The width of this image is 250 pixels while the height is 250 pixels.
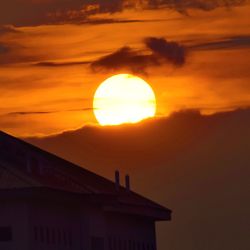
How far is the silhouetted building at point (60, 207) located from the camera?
107 meters

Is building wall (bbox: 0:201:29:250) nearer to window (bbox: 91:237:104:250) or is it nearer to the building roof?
the building roof

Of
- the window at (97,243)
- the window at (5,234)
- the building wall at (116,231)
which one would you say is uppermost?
the building wall at (116,231)

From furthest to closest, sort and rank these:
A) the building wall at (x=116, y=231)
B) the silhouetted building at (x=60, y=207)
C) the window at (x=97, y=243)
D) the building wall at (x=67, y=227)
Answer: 1. the window at (x=97, y=243)
2. the building wall at (x=116, y=231)
3. the building wall at (x=67, y=227)
4. the silhouetted building at (x=60, y=207)

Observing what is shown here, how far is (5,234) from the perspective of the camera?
108062 mm

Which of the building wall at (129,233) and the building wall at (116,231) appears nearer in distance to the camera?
the building wall at (116,231)

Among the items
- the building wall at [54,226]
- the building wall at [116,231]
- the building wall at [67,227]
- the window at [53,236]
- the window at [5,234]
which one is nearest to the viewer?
the window at [5,234]

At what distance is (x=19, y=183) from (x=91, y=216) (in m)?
12.0

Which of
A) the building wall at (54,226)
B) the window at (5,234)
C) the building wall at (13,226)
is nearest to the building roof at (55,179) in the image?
the building wall at (54,226)

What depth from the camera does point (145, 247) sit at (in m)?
132

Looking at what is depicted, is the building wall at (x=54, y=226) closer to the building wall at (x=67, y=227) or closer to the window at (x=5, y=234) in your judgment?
the building wall at (x=67, y=227)

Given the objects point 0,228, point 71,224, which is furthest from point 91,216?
point 0,228

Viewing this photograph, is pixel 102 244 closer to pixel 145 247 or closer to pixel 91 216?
pixel 91 216

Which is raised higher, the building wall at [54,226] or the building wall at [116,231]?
the building wall at [116,231]

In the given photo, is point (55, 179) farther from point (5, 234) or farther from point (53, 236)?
→ point (5, 234)
